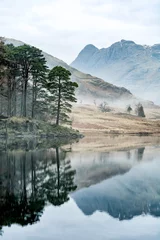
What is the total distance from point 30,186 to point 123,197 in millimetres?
5596

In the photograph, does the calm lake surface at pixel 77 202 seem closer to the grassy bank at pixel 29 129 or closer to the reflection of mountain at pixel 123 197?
the reflection of mountain at pixel 123 197

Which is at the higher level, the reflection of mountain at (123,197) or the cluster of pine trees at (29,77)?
the cluster of pine trees at (29,77)

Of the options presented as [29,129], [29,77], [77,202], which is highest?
[29,77]

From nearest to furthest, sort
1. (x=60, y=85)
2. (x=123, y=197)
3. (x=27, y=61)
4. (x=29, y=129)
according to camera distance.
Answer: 1. (x=123, y=197)
2. (x=29, y=129)
3. (x=27, y=61)
4. (x=60, y=85)

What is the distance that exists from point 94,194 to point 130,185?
4.08m

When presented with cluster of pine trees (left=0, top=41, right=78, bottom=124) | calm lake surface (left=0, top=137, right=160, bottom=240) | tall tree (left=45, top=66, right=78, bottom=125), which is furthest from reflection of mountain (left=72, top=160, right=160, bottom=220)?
tall tree (left=45, top=66, right=78, bottom=125)

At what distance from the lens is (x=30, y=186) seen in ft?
73.4

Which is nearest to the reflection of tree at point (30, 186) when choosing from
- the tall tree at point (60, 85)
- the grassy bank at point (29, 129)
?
the grassy bank at point (29, 129)

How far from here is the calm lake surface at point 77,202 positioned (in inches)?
553

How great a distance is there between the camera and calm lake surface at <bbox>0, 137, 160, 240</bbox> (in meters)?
14.0

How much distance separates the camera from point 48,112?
7969 cm

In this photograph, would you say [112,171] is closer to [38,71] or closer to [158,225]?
[158,225]

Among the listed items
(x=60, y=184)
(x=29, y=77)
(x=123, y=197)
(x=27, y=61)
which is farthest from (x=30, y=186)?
(x=29, y=77)

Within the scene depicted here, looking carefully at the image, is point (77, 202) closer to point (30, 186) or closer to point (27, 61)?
point (30, 186)
